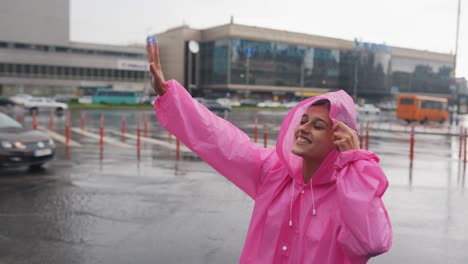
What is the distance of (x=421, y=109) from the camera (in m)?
39.9

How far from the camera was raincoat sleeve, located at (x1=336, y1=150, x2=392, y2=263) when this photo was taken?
6.02ft

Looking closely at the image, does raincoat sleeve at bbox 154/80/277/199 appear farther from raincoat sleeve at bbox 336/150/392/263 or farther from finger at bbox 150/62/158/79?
raincoat sleeve at bbox 336/150/392/263

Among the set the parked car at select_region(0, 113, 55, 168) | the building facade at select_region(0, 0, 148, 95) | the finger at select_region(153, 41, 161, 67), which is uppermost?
the building facade at select_region(0, 0, 148, 95)

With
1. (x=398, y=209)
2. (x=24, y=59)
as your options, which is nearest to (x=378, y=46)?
(x=24, y=59)

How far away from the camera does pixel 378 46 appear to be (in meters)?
90.1

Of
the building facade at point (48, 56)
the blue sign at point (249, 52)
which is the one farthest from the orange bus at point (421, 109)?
the building facade at point (48, 56)

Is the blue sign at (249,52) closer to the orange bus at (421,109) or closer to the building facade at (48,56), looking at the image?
the building facade at (48,56)

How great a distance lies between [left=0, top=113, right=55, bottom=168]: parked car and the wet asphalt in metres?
0.29

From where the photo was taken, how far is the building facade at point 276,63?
277 feet

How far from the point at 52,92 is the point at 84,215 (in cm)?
7702

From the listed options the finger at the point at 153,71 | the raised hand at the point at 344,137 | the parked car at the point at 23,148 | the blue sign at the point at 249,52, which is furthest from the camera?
the blue sign at the point at 249,52

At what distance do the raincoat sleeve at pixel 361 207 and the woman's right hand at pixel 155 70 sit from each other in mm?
1007

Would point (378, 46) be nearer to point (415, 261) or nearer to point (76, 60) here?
point (76, 60)

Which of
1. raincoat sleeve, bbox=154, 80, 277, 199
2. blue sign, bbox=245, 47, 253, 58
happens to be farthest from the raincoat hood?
blue sign, bbox=245, 47, 253, 58
